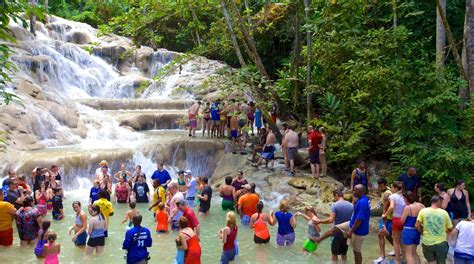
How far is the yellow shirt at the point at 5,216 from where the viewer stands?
924 cm

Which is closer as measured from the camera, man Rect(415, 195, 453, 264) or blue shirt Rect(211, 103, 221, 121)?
man Rect(415, 195, 453, 264)

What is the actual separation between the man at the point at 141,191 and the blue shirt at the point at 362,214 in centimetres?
738

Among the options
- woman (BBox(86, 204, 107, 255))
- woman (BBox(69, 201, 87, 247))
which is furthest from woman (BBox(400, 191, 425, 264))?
woman (BBox(69, 201, 87, 247))

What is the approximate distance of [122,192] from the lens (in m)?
13.6

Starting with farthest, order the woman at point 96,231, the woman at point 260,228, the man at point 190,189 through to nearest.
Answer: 1. the man at point 190,189
2. the woman at point 260,228
3. the woman at point 96,231

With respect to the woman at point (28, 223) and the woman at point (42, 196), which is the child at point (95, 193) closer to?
the woman at point (42, 196)

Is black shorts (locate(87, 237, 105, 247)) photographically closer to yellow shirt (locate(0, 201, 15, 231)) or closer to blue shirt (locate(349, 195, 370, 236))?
yellow shirt (locate(0, 201, 15, 231))

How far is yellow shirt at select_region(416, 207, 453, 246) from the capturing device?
289 inches

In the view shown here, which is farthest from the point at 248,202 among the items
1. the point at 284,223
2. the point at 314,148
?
the point at 314,148

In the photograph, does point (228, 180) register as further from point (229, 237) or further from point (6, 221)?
point (6, 221)

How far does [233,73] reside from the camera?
16.3 meters

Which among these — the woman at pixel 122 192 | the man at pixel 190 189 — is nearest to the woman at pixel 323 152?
the man at pixel 190 189

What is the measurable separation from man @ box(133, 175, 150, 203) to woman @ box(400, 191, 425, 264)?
26.1 ft

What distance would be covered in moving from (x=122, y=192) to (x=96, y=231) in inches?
196
